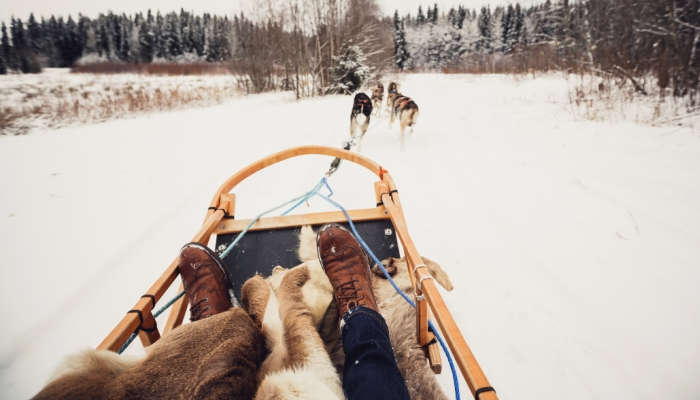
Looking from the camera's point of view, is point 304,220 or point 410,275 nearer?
point 410,275

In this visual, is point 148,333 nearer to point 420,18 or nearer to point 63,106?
point 63,106

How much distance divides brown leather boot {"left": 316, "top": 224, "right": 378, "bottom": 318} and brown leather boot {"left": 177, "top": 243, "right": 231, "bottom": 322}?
494mm

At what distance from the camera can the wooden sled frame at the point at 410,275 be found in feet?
2.66

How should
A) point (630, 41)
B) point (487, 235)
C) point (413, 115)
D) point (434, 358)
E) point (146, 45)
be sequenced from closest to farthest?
1. point (434, 358)
2. point (487, 235)
3. point (413, 115)
4. point (630, 41)
5. point (146, 45)

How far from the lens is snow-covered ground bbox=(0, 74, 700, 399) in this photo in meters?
1.48

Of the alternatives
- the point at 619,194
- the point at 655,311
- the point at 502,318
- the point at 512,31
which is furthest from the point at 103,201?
the point at 512,31

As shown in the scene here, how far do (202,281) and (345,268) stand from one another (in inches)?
26.4

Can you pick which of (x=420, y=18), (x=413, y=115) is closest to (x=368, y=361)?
(x=413, y=115)

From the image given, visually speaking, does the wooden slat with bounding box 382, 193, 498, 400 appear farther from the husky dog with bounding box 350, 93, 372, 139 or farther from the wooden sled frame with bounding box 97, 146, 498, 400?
the husky dog with bounding box 350, 93, 372, 139

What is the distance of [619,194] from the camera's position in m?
2.87

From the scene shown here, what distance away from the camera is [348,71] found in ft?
45.8

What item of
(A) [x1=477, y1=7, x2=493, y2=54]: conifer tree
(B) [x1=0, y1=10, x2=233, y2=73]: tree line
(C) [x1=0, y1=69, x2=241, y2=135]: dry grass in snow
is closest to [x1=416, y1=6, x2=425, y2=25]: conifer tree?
(A) [x1=477, y1=7, x2=493, y2=54]: conifer tree

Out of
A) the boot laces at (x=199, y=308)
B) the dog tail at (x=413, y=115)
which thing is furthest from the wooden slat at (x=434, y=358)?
the dog tail at (x=413, y=115)

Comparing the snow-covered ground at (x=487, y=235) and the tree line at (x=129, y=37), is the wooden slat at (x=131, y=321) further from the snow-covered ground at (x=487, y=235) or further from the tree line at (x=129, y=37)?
the tree line at (x=129, y=37)
